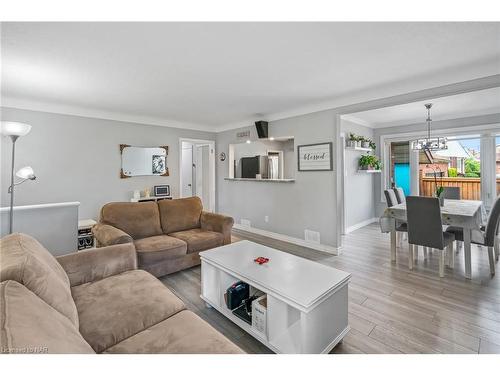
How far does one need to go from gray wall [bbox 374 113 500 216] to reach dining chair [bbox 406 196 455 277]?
2744mm

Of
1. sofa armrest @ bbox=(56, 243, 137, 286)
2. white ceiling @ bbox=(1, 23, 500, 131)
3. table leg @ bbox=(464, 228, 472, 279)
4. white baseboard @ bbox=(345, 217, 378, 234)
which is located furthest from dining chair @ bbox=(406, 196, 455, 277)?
sofa armrest @ bbox=(56, 243, 137, 286)

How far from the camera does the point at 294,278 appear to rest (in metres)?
1.77

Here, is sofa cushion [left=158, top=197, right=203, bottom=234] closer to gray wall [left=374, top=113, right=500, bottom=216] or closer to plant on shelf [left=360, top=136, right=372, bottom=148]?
plant on shelf [left=360, top=136, right=372, bottom=148]

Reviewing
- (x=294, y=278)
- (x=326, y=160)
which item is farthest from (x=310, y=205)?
(x=294, y=278)

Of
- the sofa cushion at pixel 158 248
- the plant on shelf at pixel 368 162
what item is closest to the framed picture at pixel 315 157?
the plant on shelf at pixel 368 162

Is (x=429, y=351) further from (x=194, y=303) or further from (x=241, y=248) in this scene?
(x=194, y=303)

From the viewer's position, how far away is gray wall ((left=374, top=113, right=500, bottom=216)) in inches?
171

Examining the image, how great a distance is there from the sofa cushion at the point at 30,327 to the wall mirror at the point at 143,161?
11.8 feet

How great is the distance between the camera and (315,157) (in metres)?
3.92

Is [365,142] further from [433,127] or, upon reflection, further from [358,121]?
[433,127]

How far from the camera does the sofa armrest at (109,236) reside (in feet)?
8.34

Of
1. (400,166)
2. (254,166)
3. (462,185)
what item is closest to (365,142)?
(400,166)
